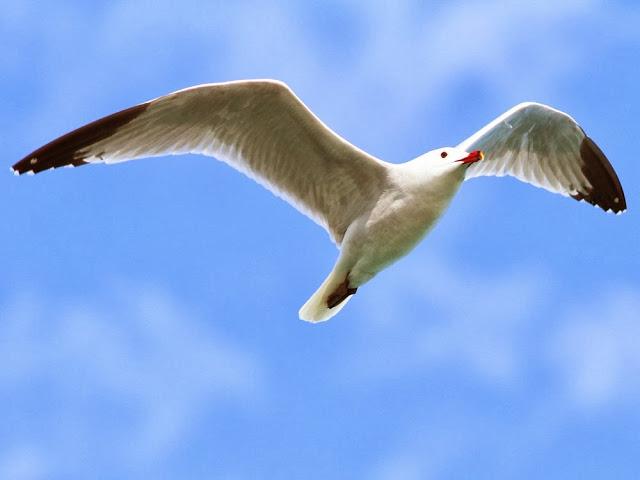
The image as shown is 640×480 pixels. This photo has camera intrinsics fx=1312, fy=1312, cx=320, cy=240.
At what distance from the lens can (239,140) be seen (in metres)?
10.9

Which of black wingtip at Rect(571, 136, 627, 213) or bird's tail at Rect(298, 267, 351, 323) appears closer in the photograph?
bird's tail at Rect(298, 267, 351, 323)

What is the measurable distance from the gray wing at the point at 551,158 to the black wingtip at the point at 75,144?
3139mm

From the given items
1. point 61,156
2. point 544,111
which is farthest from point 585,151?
point 61,156

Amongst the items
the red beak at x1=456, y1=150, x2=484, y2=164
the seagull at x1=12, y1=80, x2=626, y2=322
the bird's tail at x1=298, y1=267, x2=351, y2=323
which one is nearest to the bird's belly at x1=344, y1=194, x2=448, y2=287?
the seagull at x1=12, y1=80, x2=626, y2=322

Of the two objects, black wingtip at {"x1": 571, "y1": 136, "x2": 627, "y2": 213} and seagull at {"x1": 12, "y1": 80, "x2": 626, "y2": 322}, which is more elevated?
black wingtip at {"x1": 571, "y1": 136, "x2": 627, "y2": 213}

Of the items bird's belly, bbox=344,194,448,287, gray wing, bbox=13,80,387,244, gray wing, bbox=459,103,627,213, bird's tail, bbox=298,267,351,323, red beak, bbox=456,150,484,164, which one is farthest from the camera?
gray wing, bbox=459,103,627,213

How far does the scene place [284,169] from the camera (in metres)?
11.0

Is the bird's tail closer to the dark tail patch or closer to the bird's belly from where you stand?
the dark tail patch

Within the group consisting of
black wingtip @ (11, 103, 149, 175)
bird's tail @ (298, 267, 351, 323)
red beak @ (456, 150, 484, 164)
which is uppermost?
black wingtip @ (11, 103, 149, 175)

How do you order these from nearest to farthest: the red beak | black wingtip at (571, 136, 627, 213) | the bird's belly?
the red beak < the bird's belly < black wingtip at (571, 136, 627, 213)

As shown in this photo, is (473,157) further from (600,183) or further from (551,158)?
(600,183)

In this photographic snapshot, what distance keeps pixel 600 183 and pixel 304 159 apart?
302 centimetres

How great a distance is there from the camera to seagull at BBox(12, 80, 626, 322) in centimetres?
1038

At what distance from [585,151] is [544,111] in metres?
0.68
